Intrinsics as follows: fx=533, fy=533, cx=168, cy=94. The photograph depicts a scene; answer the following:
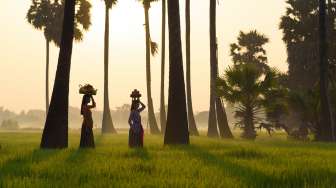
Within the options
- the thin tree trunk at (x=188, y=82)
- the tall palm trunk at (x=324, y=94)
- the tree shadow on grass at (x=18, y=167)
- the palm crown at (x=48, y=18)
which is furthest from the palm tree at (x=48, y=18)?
the tree shadow on grass at (x=18, y=167)

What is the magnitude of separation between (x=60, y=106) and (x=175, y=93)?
4802 mm

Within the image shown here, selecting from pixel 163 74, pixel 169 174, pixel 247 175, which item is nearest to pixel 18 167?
pixel 169 174

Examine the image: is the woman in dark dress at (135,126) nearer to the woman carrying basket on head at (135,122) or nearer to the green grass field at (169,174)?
the woman carrying basket on head at (135,122)

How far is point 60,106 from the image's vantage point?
692 inches

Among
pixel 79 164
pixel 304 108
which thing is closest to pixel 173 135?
Answer: pixel 79 164

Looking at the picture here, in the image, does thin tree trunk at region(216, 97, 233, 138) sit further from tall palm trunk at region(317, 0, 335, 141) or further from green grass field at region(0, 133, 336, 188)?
green grass field at region(0, 133, 336, 188)

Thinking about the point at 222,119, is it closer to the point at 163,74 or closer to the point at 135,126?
the point at 163,74

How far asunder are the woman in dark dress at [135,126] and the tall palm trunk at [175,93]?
2.13m

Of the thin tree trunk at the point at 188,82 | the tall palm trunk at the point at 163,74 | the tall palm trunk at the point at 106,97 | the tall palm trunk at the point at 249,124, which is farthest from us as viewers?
the tall palm trunk at the point at 106,97

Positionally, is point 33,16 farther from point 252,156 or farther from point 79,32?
point 252,156

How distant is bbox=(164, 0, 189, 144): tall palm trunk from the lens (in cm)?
2019

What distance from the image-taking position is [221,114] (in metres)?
34.8

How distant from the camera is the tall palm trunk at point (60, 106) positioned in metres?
17.4

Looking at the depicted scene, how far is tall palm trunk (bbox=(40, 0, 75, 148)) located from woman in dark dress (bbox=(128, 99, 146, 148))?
2.20 metres
